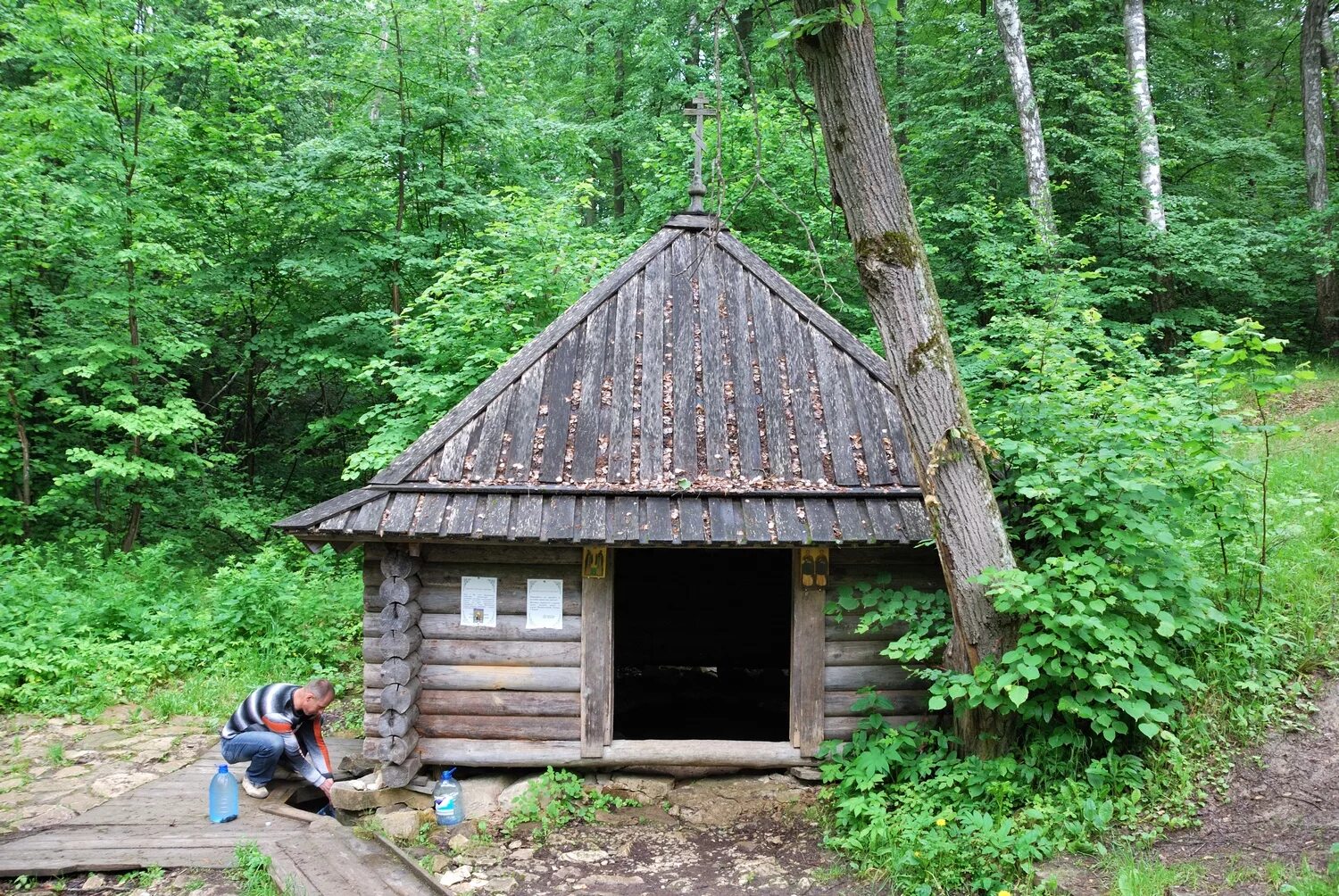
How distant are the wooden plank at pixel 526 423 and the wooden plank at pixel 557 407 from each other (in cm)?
2

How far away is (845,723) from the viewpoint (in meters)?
6.61

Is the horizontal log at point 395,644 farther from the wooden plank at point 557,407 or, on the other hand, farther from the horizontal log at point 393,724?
the wooden plank at point 557,407

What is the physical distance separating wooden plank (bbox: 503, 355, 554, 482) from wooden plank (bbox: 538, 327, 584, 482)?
2 centimetres

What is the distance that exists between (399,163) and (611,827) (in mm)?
10936

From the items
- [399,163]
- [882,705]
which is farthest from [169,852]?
[399,163]

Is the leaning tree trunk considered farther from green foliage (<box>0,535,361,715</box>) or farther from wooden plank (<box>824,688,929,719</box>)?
green foliage (<box>0,535,361,715</box>)

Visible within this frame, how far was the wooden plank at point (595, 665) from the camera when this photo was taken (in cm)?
650

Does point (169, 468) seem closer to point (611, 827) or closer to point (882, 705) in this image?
point (611, 827)

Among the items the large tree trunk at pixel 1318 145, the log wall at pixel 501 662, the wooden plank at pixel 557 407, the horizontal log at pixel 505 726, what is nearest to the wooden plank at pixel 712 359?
the wooden plank at pixel 557 407

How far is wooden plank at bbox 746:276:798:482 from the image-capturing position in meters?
6.60

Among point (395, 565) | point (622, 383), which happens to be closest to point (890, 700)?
point (622, 383)

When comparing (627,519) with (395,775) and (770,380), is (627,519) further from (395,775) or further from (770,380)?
(395,775)

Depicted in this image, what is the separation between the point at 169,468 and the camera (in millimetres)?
11531

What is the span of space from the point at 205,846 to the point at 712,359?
18.1 feet
